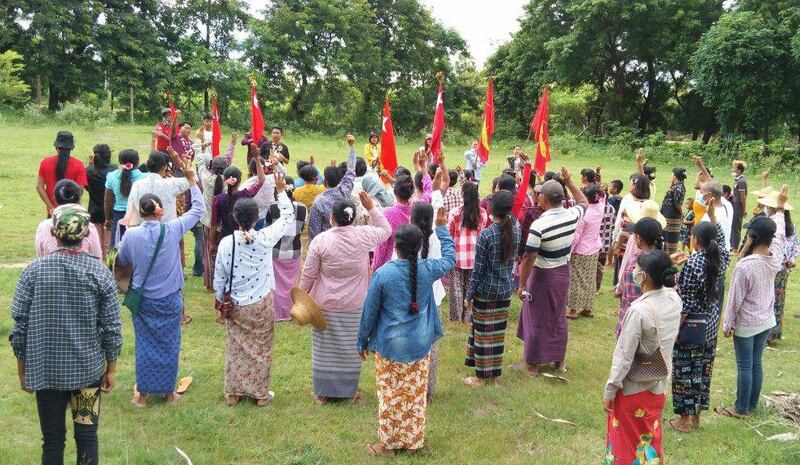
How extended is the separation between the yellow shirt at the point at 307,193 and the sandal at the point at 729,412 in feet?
15.6

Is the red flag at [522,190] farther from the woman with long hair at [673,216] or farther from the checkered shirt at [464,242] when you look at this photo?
the woman with long hair at [673,216]

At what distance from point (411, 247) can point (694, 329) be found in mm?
2220

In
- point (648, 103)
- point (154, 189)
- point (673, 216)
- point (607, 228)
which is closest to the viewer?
point (154, 189)

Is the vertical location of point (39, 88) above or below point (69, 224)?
above

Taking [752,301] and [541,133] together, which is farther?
[541,133]

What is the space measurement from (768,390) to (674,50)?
93.5ft

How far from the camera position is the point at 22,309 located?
11.8 feet

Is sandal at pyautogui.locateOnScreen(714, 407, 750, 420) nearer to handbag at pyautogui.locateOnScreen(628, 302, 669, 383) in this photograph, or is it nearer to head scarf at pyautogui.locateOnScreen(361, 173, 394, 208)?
handbag at pyautogui.locateOnScreen(628, 302, 669, 383)

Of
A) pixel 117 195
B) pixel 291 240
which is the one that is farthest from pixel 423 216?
pixel 117 195

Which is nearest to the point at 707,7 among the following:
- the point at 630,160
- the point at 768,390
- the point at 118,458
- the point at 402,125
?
the point at 630,160

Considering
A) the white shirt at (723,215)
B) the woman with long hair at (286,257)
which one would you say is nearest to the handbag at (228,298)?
the woman with long hair at (286,257)

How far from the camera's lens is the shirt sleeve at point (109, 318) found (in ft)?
12.1

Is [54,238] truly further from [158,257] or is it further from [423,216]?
[423,216]

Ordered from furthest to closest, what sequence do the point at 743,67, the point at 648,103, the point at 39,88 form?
the point at 648,103
the point at 39,88
the point at 743,67
